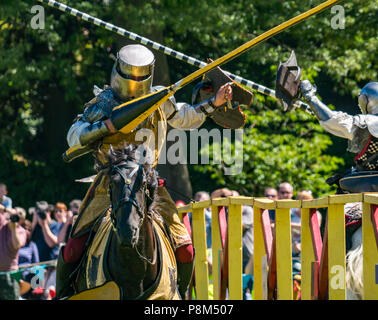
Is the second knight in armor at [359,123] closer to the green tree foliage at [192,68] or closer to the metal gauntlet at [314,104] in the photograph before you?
the metal gauntlet at [314,104]

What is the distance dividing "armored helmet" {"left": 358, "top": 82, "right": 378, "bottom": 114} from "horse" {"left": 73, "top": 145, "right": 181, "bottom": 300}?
193 cm

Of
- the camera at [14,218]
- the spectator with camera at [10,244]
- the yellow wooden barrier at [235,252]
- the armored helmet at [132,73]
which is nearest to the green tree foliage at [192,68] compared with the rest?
the camera at [14,218]

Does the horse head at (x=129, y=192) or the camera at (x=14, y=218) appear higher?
the camera at (x=14, y=218)

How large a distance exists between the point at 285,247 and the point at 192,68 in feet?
33.1

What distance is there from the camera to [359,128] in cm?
664

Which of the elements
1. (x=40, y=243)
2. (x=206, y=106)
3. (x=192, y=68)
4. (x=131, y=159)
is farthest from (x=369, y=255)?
(x=192, y=68)

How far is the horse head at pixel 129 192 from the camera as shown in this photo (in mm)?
5320

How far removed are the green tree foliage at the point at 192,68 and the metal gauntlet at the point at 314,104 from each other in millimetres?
7165

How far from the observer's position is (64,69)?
50.2ft

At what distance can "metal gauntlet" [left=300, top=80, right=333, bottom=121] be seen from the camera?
6.51 m

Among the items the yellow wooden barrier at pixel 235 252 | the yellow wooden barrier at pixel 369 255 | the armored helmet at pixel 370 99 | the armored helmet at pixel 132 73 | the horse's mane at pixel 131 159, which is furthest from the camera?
the yellow wooden barrier at pixel 235 252
